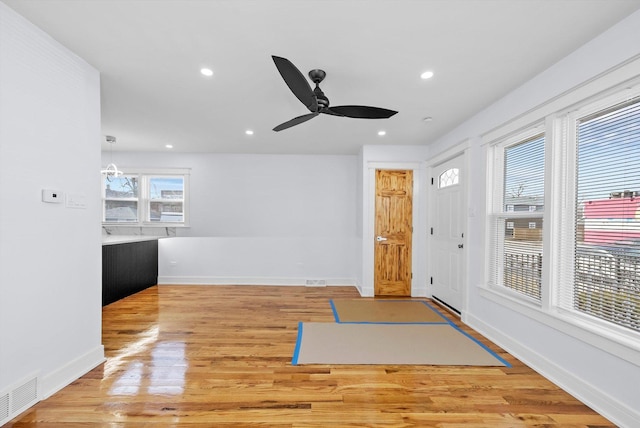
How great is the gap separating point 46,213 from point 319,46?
2.30m

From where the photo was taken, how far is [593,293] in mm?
2037

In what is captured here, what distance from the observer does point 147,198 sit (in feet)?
17.8

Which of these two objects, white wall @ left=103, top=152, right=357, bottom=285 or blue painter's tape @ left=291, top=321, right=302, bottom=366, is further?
white wall @ left=103, top=152, right=357, bottom=285

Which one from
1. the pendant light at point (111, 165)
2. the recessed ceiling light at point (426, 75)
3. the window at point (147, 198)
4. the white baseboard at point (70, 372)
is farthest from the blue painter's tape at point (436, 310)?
the pendant light at point (111, 165)

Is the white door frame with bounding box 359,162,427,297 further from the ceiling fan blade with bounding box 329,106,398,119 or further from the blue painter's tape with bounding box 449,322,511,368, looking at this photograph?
the ceiling fan blade with bounding box 329,106,398,119

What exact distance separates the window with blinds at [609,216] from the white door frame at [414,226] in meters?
2.58

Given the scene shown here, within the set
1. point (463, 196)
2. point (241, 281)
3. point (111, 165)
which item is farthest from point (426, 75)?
point (111, 165)

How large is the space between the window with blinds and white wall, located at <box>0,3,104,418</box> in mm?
3937

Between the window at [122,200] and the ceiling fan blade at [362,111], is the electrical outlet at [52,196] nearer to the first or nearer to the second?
the ceiling fan blade at [362,111]

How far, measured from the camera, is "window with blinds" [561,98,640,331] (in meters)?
1.79

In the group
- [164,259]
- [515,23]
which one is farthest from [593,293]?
[164,259]

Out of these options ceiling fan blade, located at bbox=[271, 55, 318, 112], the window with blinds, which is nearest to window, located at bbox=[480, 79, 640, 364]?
the window with blinds

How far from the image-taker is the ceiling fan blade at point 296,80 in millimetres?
1803

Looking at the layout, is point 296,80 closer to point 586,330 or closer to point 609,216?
point 609,216
